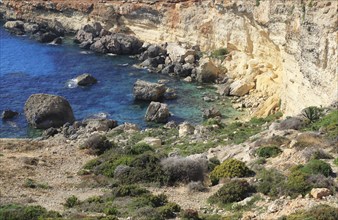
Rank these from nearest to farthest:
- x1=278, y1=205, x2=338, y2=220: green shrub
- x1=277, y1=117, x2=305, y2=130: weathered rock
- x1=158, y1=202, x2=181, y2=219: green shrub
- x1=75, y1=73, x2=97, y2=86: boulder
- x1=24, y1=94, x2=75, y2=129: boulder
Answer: x1=278, y1=205, x2=338, y2=220: green shrub < x1=158, y1=202, x2=181, y2=219: green shrub < x1=277, y1=117, x2=305, y2=130: weathered rock < x1=24, y1=94, x2=75, y2=129: boulder < x1=75, y1=73, x2=97, y2=86: boulder

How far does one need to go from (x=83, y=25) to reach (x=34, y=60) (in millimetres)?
14644

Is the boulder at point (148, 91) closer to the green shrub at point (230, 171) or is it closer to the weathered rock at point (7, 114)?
the weathered rock at point (7, 114)

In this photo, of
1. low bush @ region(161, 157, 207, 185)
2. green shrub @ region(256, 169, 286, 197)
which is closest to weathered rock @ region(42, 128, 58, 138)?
low bush @ region(161, 157, 207, 185)

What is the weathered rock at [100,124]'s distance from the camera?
4612 centimetres

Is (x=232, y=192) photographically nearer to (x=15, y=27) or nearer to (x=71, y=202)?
(x=71, y=202)

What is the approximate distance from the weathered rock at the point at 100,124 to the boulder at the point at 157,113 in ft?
11.5

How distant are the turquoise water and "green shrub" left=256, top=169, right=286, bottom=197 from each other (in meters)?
24.6

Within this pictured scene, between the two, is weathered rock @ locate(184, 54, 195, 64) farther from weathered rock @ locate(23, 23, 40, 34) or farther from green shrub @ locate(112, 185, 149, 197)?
green shrub @ locate(112, 185, 149, 197)

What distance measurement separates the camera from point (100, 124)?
46531mm

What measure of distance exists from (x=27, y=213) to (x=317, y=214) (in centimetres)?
1083

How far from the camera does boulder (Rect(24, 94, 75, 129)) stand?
48.1 metres

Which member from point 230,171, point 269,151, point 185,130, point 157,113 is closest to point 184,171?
point 230,171

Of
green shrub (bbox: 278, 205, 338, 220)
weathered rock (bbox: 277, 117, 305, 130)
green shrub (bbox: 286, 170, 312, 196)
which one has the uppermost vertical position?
green shrub (bbox: 278, 205, 338, 220)

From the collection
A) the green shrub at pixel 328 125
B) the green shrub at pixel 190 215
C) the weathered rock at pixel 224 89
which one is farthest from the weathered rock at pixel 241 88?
the green shrub at pixel 190 215
